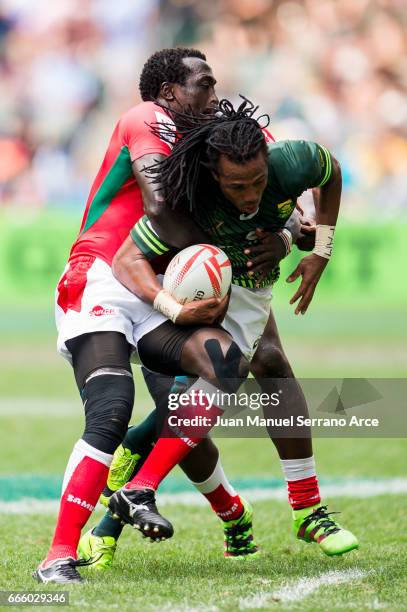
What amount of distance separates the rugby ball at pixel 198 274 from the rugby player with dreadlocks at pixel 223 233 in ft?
0.20

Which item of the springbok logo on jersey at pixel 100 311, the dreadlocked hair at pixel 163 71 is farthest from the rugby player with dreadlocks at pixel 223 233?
the dreadlocked hair at pixel 163 71

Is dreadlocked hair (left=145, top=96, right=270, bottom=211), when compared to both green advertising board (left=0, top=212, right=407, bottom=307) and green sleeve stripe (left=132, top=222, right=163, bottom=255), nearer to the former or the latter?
green sleeve stripe (left=132, top=222, right=163, bottom=255)

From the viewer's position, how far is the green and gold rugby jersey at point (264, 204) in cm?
459

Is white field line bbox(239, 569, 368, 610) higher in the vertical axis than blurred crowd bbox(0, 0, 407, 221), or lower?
lower

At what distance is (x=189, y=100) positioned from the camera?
5059 millimetres

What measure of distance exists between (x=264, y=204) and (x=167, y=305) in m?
0.63

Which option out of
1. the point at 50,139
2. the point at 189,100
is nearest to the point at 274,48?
the point at 50,139

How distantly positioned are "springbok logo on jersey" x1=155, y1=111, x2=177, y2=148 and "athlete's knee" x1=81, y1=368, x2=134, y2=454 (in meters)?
1.04

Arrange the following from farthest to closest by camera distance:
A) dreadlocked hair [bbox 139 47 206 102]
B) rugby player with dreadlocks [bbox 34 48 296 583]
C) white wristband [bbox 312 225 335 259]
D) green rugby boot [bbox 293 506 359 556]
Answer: dreadlocked hair [bbox 139 47 206 102] < white wristband [bbox 312 225 335 259] < green rugby boot [bbox 293 506 359 556] < rugby player with dreadlocks [bbox 34 48 296 583]

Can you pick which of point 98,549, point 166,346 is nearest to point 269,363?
point 166,346

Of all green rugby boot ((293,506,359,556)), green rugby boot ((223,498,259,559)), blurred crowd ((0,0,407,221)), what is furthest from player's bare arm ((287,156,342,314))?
blurred crowd ((0,0,407,221))

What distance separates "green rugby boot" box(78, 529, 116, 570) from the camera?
4.84 metres

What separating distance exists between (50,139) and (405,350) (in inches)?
321

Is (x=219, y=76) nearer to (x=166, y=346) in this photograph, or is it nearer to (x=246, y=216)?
(x=246, y=216)
